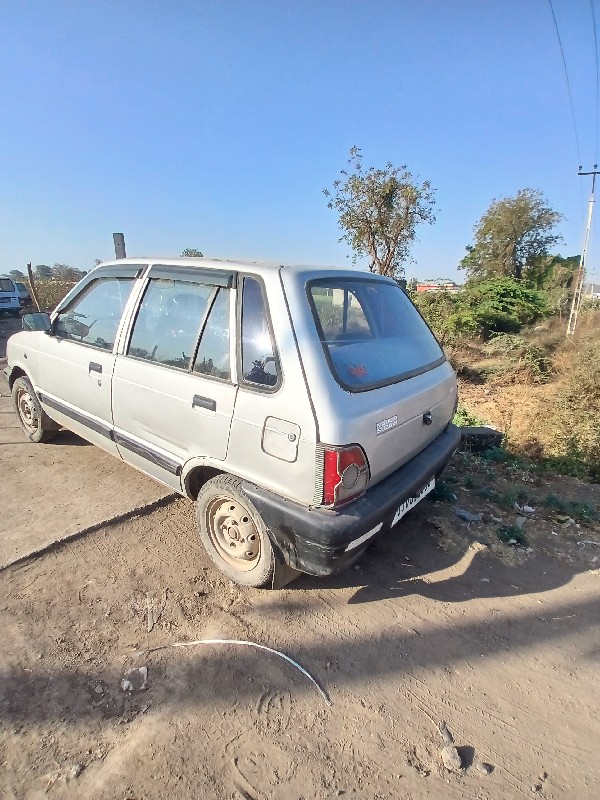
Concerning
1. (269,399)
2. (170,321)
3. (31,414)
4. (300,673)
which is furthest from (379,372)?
(31,414)

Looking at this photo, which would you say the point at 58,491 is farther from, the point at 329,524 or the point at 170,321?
the point at 329,524

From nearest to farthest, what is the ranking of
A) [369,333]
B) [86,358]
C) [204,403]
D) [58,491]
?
[204,403] → [369,333] → [86,358] → [58,491]

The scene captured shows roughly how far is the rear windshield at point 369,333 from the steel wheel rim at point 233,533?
996 mm

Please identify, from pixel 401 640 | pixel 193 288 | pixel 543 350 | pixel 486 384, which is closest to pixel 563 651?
pixel 401 640

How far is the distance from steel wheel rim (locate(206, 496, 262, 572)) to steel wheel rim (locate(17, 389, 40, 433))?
8.58 ft

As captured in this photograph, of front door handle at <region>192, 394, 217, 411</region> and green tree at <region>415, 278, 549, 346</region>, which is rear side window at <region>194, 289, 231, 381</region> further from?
green tree at <region>415, 278, 549, 346</region>

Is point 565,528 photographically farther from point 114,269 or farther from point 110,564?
point 114,269

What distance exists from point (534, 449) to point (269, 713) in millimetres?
4941

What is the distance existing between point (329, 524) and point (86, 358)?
2.36 meters

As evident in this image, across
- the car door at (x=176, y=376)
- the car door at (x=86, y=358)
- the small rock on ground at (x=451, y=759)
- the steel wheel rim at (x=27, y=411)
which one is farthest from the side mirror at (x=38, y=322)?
the small rock on ground at (x=451, y=759)

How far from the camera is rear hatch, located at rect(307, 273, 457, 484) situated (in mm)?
1994

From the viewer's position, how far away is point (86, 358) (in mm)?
3211

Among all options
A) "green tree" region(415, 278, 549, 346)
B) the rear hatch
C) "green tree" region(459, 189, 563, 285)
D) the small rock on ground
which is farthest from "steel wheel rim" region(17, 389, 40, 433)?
"green tree" region(459, 189, 563, 285)

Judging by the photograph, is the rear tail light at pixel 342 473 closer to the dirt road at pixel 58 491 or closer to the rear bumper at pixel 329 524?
the rear bumper at pixel 329 524
